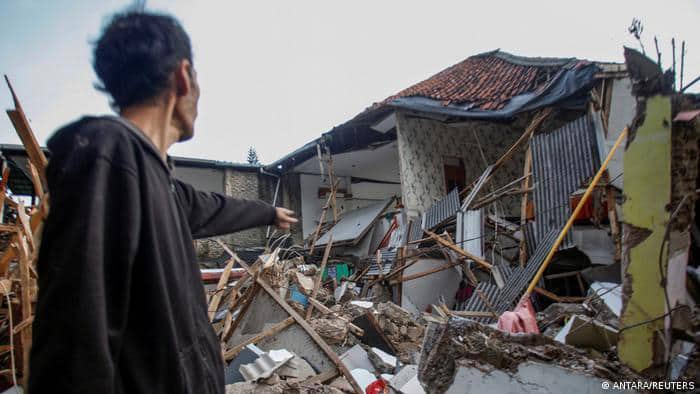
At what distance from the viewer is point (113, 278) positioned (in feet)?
2.54

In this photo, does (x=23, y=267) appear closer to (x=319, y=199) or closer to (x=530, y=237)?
(x=530, y=237)

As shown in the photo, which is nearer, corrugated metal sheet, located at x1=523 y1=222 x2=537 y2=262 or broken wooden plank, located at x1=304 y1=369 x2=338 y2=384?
broken wooden plank, located at x1=304 y1=369 x2=338 y2=384

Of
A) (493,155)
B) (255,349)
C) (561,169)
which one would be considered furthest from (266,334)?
(493,155)

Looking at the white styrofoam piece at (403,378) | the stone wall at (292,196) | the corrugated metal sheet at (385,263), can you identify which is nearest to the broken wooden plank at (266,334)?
the white styrofoam piece at (403,378)

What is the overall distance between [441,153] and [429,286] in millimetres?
3686

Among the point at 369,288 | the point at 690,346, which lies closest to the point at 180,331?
the point at 690,346

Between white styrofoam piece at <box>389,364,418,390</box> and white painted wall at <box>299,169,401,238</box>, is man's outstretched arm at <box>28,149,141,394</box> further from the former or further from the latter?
white painted wall at <box>299,169,401,238</box>

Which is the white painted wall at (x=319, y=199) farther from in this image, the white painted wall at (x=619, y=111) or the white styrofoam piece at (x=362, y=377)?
the white styrofoam piece at (x=362, y=377)

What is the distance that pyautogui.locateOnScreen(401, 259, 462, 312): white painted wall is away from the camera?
6285 millimetres

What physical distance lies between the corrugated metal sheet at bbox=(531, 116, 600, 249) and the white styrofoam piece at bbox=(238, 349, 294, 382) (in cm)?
378

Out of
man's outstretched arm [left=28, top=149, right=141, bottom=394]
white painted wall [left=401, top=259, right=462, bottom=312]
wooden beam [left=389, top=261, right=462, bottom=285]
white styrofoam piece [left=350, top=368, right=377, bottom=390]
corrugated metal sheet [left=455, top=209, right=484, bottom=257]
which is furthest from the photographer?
white painted wall [left=401, top=259, right=462, bottom=312]

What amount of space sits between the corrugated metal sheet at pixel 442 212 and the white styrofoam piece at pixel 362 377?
3969 millimetres

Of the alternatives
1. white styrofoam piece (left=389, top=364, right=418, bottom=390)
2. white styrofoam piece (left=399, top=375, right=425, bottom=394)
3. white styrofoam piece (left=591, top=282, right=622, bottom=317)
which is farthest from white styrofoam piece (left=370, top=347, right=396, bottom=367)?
white styrofoam piece (left=591, top=282, right=622, bottom=317)

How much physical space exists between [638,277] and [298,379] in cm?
247
